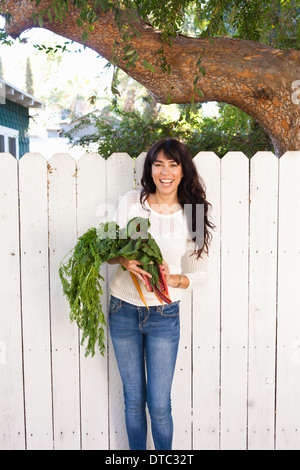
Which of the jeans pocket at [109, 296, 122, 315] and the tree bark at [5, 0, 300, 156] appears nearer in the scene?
the jeans pocket at [109, 296, 122, 315]

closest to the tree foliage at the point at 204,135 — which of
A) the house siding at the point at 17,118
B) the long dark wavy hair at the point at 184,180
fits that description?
the long dark wavy hair at the point at 184,180

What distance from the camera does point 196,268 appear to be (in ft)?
8.34

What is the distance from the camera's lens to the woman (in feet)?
7.90

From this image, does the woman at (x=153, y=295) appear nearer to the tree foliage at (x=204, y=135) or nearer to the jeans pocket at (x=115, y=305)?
the jeans pocket at (x=115, y=305)

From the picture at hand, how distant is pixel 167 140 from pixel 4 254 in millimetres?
1178

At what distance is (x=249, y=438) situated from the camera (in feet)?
9.32

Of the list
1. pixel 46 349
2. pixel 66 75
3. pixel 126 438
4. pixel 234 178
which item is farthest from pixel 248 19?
pixel 66 75

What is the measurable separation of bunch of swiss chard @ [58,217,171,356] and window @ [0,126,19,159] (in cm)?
880

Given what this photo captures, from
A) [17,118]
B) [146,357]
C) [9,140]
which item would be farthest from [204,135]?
[17,118]

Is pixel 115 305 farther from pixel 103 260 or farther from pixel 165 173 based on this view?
pixel 165 173

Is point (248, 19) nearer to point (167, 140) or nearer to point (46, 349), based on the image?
point (167, 140)

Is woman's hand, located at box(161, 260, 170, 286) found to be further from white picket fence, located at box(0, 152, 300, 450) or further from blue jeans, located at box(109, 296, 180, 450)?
white picket fence, located at box(0, 152, 300, 450)

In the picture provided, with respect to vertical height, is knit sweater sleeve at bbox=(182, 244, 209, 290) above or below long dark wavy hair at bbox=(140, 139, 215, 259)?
below

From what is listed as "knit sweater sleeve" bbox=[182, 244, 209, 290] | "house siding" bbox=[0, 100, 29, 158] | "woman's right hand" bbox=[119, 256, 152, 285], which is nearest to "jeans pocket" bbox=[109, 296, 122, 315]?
"woman's right hand" bbox=[119, 256, 152, 285]
